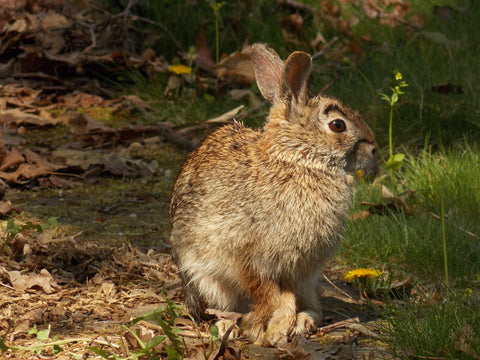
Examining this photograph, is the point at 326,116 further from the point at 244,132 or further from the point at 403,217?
the point at 403,217

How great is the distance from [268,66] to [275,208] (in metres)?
0.80

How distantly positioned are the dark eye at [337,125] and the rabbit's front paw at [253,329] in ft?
3.33

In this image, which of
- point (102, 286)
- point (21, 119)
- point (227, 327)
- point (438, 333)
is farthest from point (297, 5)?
point (438, 333)

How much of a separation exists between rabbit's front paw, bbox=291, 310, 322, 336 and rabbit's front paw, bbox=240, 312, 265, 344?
0.16 m

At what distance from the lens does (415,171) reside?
17.4 ft

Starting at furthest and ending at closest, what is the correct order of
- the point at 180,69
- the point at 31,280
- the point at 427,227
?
the point at 180,69 → the point at 427,227 → the point at 31,280

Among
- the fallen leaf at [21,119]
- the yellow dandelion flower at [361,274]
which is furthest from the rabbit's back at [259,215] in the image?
the fallen leaf at [21,119]

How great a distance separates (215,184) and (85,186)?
7.60 ft

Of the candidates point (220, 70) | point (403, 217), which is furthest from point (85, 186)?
point (403, 217)

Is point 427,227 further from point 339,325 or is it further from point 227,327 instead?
point 227,327

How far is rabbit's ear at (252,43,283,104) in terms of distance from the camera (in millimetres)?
3820

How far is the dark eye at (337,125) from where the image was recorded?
144 inches

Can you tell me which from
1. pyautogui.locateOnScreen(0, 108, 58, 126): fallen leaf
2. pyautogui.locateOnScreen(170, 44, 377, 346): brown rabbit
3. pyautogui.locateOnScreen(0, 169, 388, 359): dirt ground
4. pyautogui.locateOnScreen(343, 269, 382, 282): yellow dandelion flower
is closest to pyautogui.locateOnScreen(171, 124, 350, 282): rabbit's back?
pyautogui.locateOnScreen(170, 44, 377, 346): brown rabbit

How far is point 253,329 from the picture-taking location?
140 inches
